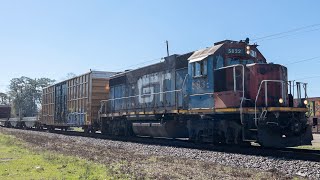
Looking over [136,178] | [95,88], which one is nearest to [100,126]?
[95,88]

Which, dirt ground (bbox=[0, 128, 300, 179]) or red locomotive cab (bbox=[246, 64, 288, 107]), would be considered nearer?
dirt ground (bbox=[0, 128, 300, 179])

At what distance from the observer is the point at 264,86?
500 inches

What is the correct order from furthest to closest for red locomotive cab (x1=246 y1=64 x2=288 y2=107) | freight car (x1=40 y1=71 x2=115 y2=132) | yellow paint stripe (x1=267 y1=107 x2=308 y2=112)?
freight car (x1=40 y1=71 x2=115 y2=132) < red locomotive cab (x1=246 y1=64 x2=288 y2=107) < yellow paint stripe (x1=267 y1=107 x2=308 y2=112)

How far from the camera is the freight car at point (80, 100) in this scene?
24250 millimetres

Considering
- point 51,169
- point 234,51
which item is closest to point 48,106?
point 234,51

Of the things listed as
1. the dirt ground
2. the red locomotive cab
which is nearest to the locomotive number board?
the red locomotive cab

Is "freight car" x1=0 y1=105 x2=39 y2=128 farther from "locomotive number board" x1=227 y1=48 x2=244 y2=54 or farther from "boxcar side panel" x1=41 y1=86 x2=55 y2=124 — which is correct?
"locomotive number board" x1=227 y1=48 x2=244 y2=54

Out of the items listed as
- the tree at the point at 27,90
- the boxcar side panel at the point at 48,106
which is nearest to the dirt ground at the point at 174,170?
the boxcar side panel at the point at 48,106

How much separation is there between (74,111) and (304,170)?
20550 mm

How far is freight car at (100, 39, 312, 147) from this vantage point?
12008mm

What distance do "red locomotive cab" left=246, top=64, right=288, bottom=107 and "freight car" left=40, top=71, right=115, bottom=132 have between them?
1348cm

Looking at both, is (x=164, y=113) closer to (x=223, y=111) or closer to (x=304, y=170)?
(x=223, y=111)

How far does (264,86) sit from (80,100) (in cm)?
1609

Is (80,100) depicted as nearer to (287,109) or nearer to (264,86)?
(264,86)
